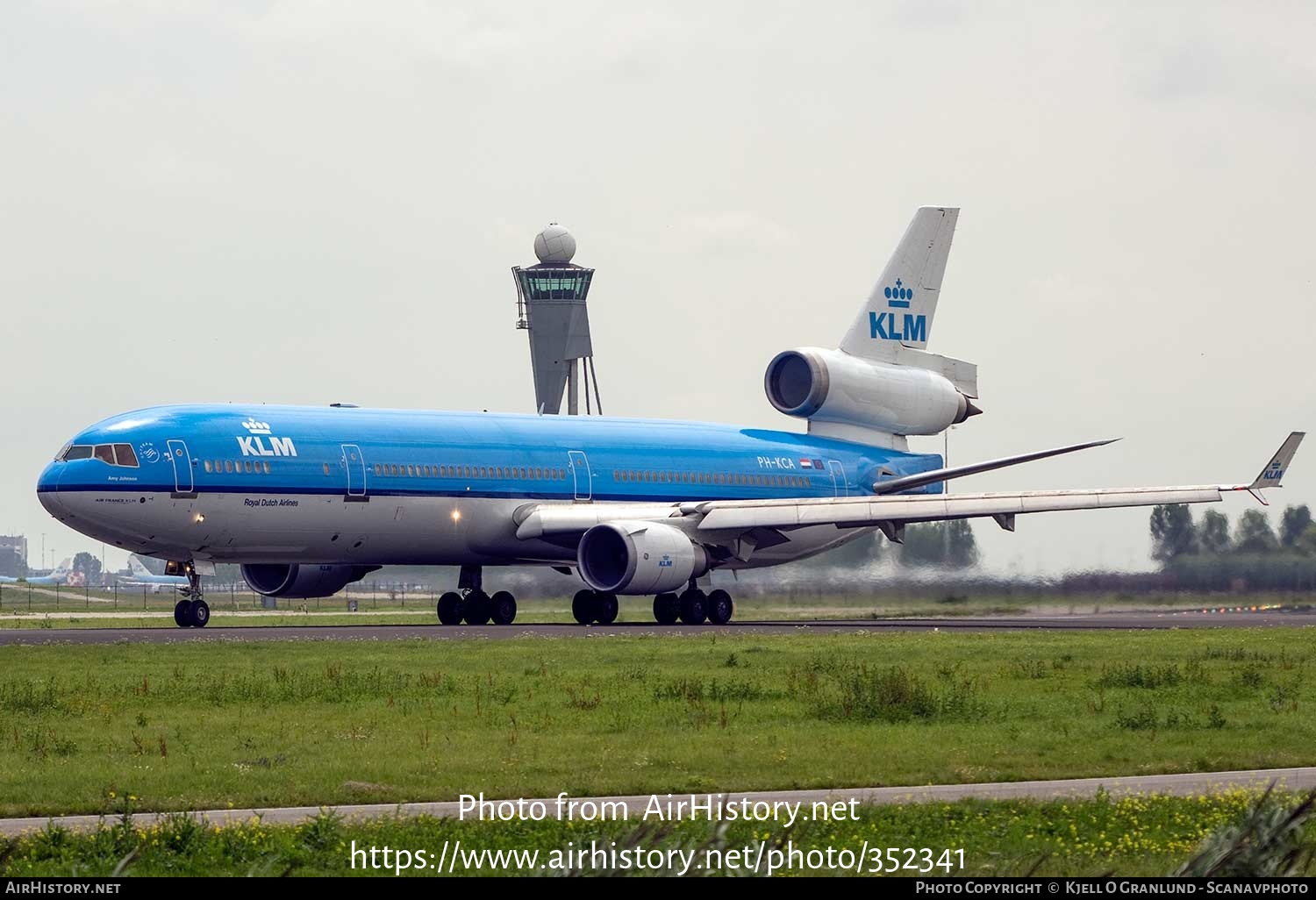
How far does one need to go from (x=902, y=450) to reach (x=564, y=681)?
31118 millimetres

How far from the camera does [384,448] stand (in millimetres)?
43938

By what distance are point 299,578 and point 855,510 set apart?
13.9 meters

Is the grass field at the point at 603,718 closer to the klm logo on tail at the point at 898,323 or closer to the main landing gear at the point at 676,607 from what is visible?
the main landing gear at the point at 676,607

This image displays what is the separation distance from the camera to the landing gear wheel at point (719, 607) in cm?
4766

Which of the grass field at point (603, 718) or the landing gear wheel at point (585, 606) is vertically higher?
the landing gear wheel at point (585, 606)

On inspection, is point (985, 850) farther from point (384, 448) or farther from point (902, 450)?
point (902, 450)

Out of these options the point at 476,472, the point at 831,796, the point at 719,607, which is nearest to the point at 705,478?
the point at 719,607

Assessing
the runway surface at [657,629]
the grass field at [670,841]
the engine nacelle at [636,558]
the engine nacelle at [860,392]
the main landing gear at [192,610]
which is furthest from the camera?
the engine nacelle at [860,392]

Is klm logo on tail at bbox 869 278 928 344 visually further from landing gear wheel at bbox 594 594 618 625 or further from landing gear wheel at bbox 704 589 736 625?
landing gear wheel at bbox 594 594 618 625

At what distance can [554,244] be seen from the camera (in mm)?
124750

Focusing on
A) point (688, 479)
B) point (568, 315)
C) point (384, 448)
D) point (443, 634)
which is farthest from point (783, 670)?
point (568, 315)

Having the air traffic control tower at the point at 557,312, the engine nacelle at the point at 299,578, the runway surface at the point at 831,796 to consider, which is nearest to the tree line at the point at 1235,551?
the engine nacelle at the point at 299,578

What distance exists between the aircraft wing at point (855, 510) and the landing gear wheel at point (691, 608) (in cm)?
153

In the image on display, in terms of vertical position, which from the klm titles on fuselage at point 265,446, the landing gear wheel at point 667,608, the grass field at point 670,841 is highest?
the klm titles on fuselage at point 265,446
